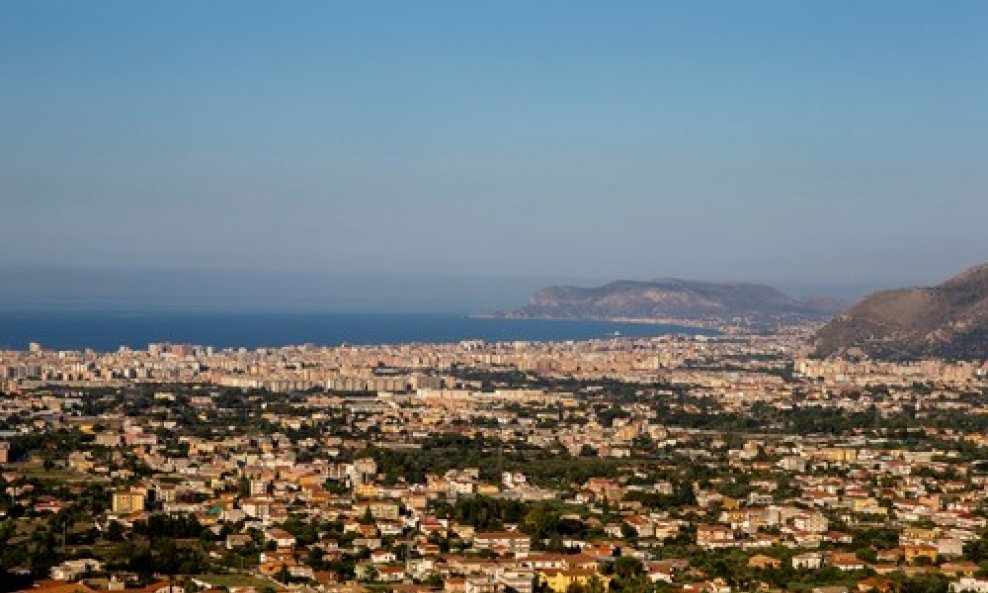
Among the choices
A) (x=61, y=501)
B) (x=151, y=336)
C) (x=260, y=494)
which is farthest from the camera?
(x=151, y=336)

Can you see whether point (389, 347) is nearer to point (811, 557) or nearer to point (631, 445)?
point (631, 445)

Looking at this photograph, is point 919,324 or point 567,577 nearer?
point 567,577

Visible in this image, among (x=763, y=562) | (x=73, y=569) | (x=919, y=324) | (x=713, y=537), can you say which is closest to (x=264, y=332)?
(x=919, y=324)

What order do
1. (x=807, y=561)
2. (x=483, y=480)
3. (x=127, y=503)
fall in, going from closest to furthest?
(x=807, y=561) → (x=127, y=503) → (x=483, y=480)

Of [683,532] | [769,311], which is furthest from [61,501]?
[769,311]

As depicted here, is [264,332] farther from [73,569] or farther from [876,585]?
[876,585]

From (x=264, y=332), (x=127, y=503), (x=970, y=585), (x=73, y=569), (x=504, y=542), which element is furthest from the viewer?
(x=264, y=332)
